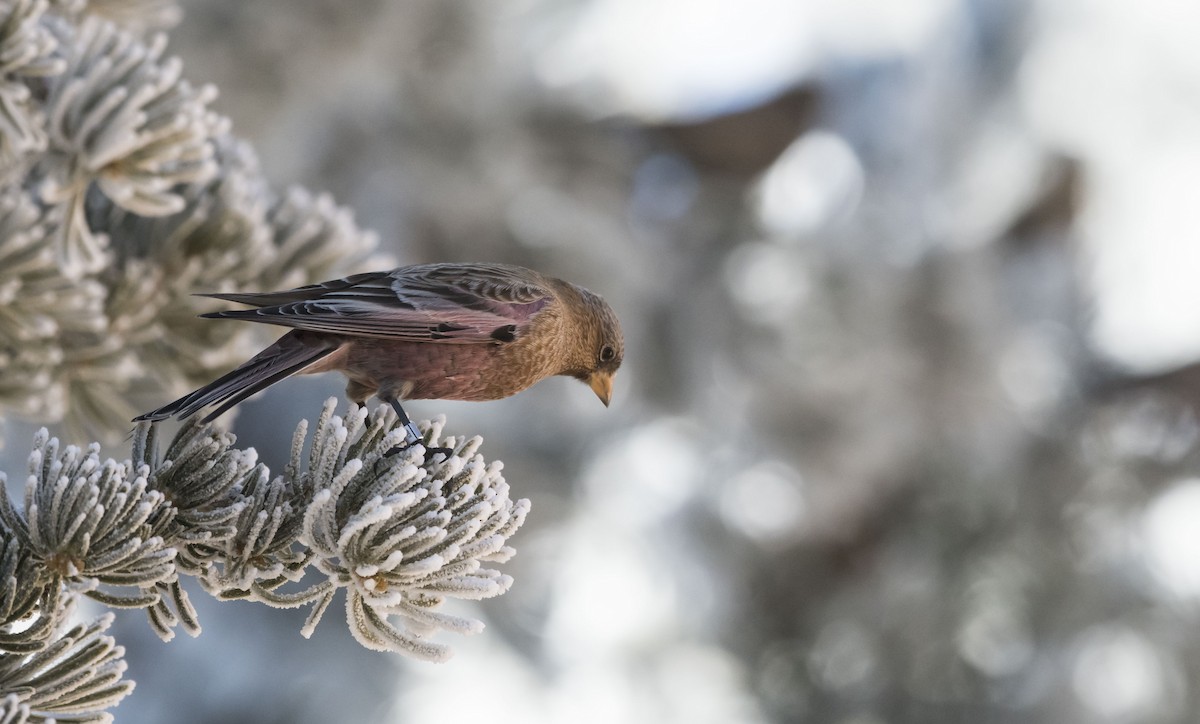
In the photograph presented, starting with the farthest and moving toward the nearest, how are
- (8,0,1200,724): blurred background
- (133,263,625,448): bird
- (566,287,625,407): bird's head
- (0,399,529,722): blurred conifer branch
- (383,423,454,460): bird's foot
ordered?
(8,0,1200,724): blurred background < (566,287,625,407): bird's head < (133,263,625,448): bird < (383,423,454,460): bird's foot < (0,399,529,722): blurred conifer branch

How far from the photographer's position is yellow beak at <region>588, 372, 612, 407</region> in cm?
174

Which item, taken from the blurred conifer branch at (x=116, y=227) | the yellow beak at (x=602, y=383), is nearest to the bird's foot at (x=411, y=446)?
the blurred conifer branch at (x=116, y=227)

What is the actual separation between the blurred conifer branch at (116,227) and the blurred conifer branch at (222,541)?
416mm

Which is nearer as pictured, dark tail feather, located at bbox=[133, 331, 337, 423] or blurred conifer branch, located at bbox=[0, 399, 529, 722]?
blurred conifer branch, located at bbox=[0, 399, 529, 722]

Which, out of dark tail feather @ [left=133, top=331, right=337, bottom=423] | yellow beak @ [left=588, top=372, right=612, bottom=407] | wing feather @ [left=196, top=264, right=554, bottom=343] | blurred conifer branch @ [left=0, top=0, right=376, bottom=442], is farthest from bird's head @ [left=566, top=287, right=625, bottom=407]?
dark tail feather @ [left=133, top=331, right=337, bottom=423]

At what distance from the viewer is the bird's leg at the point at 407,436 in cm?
101

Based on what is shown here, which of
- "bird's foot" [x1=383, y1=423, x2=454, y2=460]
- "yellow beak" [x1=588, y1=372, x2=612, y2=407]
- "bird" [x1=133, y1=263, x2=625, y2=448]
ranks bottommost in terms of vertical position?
"bird's foot" [x1=383, y1=423, x2=454, y2=460]

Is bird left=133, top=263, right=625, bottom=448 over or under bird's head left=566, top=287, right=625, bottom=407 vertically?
under

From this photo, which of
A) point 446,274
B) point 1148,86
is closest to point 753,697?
point 1148,86

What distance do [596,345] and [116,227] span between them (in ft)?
2.19

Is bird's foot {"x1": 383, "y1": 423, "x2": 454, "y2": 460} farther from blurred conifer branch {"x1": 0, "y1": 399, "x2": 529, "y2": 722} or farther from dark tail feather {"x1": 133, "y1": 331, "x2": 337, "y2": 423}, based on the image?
dark tail feather {"x1": 133, "y1": 331, "x2": 337, "y2": 423}

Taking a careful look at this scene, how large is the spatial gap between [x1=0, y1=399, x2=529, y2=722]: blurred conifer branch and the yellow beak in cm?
73

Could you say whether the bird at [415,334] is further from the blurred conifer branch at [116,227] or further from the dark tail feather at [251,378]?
the blurred conifer branch at [116,227]

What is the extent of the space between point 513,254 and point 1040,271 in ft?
7.71
